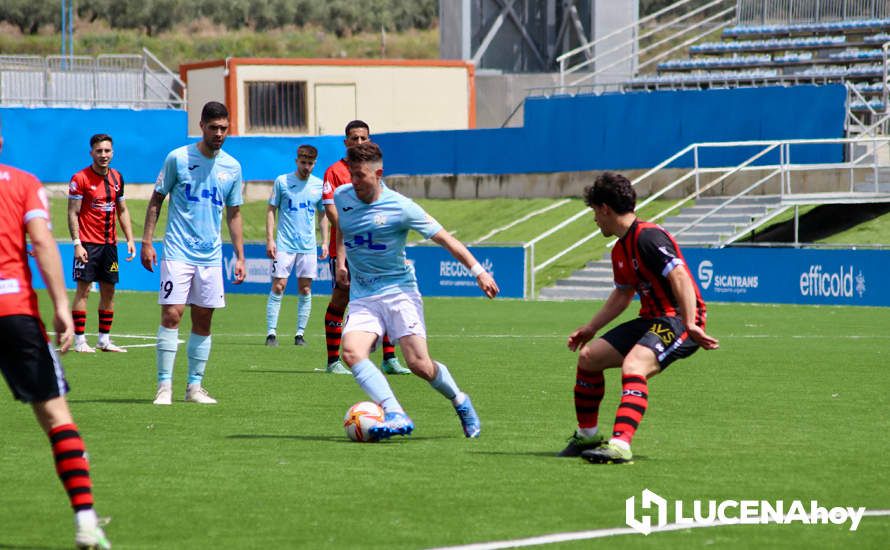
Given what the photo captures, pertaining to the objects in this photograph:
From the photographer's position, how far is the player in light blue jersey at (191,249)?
12789 millimetres

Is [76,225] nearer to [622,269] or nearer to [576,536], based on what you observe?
[622,269]

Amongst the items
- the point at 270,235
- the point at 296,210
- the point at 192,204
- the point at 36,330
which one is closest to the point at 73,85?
the point at 296,210

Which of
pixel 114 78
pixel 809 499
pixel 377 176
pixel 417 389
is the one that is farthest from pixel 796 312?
pixel 114 78

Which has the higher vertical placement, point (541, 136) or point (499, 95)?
point (499, 95)

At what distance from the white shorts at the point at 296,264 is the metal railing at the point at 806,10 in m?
26.0

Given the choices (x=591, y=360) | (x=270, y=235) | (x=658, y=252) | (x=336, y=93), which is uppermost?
(x=336, y=93)

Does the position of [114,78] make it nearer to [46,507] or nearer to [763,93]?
[763,93]

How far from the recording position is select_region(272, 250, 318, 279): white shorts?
19516 millimetres

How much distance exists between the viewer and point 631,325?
981 cm

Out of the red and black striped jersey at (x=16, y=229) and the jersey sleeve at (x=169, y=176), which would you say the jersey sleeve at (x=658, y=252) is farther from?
the jersey sleeve at (x=169, y=176)

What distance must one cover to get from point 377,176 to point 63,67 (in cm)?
4435

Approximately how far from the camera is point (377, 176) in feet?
34.9

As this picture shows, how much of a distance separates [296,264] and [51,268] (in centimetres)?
1276

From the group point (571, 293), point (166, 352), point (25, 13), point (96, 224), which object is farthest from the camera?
point (25, 13)
